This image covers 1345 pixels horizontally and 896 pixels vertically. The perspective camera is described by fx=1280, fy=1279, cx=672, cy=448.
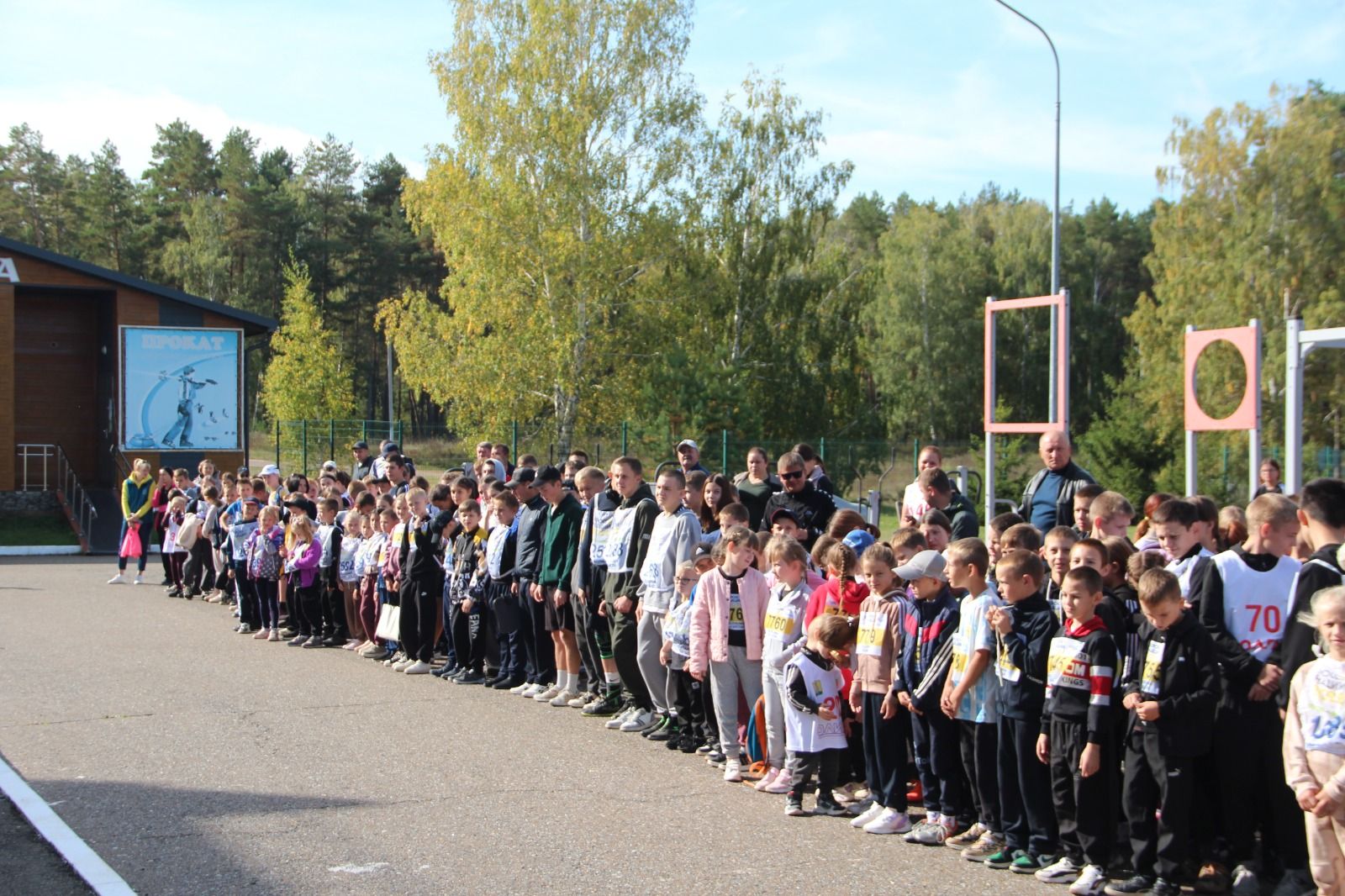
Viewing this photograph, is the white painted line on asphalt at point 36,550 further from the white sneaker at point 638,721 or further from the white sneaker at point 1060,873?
the white sneaker at point 1060,873

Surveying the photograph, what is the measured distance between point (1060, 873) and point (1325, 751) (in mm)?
1356

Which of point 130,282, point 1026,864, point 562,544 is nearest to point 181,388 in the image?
point 130,282

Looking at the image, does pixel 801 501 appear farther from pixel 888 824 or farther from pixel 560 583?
pixel 888 824

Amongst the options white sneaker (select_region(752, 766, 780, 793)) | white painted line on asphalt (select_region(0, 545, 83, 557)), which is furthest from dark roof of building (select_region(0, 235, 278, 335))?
white sneaker (select_region(752, 766, 780, 793))

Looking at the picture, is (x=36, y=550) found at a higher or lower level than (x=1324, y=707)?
lower

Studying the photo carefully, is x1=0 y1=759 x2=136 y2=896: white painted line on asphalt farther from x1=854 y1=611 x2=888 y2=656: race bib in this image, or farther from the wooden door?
the wooden door

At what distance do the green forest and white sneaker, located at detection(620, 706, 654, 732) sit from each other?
2298 centimetres

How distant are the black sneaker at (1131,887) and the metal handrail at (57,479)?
27.1 metres

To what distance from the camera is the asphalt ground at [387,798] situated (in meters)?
5.75

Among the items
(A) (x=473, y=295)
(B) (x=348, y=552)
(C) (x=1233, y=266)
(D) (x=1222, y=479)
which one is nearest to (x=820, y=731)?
(B) (x=348, y=552)

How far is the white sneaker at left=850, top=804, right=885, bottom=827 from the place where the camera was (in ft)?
21.9

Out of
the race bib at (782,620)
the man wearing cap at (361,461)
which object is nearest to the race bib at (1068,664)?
the race bib at (782,620)

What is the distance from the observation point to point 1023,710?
6.00m

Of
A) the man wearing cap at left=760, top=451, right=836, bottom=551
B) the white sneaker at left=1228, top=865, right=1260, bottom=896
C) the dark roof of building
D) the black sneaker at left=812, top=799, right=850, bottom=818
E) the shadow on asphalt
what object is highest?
the dark roof of building
